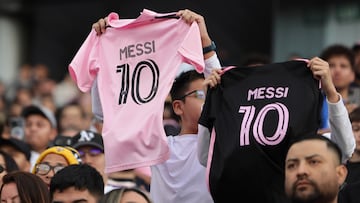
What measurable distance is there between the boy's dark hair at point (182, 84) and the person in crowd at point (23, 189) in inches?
43.3

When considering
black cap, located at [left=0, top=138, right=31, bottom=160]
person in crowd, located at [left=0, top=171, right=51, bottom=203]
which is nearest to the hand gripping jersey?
person in crowd, located at [left=0, top=171, right=51, bottom=203]

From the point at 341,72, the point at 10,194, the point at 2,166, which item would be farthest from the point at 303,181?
the point at 341,72

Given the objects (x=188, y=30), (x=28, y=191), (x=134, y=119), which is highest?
(x=188, y=30)

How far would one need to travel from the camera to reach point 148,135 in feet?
22.8

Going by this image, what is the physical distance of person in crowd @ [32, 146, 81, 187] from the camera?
8180 millimetres

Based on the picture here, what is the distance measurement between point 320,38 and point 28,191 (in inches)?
380

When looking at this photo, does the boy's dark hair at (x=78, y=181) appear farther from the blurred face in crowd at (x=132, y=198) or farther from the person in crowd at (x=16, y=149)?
the person in crowd at (x=16, y=149)

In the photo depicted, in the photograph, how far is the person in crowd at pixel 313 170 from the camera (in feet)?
18.6

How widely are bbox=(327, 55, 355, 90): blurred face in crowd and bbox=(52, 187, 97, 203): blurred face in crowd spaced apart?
Answer: 12.2ft

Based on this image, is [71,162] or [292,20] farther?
[292,20]

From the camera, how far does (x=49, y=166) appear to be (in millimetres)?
8250

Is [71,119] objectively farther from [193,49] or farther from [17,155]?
[193,49]

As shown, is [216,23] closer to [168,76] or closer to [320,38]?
[320,38]

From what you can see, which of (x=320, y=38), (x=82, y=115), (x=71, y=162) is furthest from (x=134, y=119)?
(x=320, y=38)
